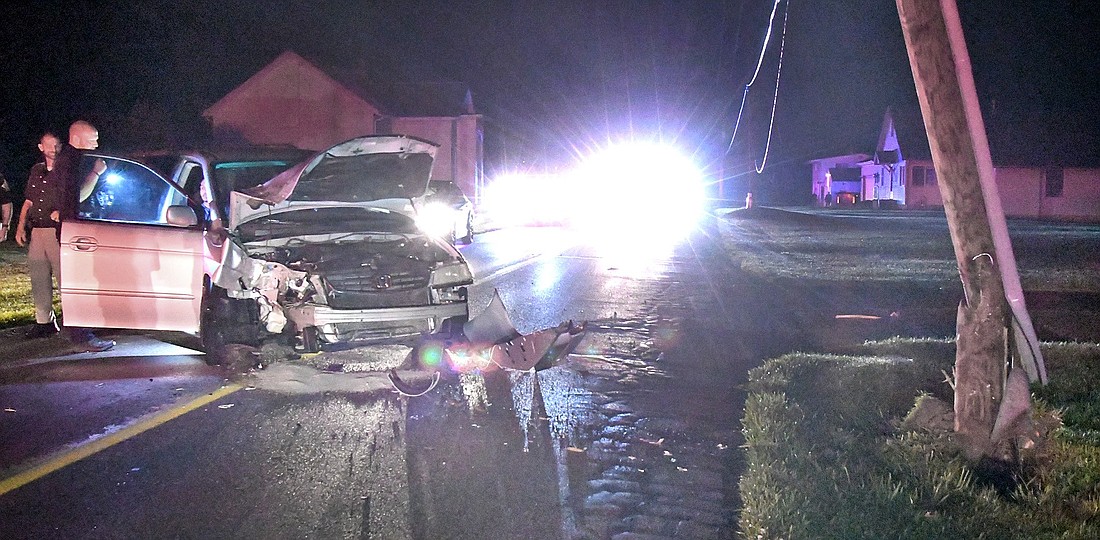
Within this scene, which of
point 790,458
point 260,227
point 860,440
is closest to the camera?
point 790,458

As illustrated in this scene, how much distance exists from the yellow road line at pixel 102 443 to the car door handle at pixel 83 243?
184 centimetres

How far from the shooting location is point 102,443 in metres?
5.51

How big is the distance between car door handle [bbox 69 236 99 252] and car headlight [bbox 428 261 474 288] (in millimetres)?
2881

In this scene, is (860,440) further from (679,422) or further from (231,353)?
(231,353)

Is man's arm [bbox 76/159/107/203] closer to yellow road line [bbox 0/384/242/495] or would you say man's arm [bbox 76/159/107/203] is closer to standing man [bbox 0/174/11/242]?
standing man [bbox 0/174/11/242]

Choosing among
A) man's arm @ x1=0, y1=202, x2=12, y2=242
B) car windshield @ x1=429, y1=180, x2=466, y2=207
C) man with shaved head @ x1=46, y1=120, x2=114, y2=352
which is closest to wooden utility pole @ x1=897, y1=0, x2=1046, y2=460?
man with shaved head @ x1=46, y1=120, x2=114, y2=352

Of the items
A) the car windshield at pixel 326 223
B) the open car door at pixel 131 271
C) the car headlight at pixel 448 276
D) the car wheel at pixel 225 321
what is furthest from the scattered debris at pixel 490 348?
the open car door at pixel 131 271

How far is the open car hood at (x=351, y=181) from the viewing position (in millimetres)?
7309

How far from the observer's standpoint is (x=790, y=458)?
5.13 m

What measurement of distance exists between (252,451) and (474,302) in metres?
6.01

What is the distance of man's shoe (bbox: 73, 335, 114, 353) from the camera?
326 inches

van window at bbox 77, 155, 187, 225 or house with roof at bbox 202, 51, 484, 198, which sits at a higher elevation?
house with roof at bbox 202, 51, 484, 198

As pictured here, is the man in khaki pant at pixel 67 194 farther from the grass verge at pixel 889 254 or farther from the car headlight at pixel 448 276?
the grass verge at pixel 889 254

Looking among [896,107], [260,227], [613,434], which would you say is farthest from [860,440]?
[896,107]
